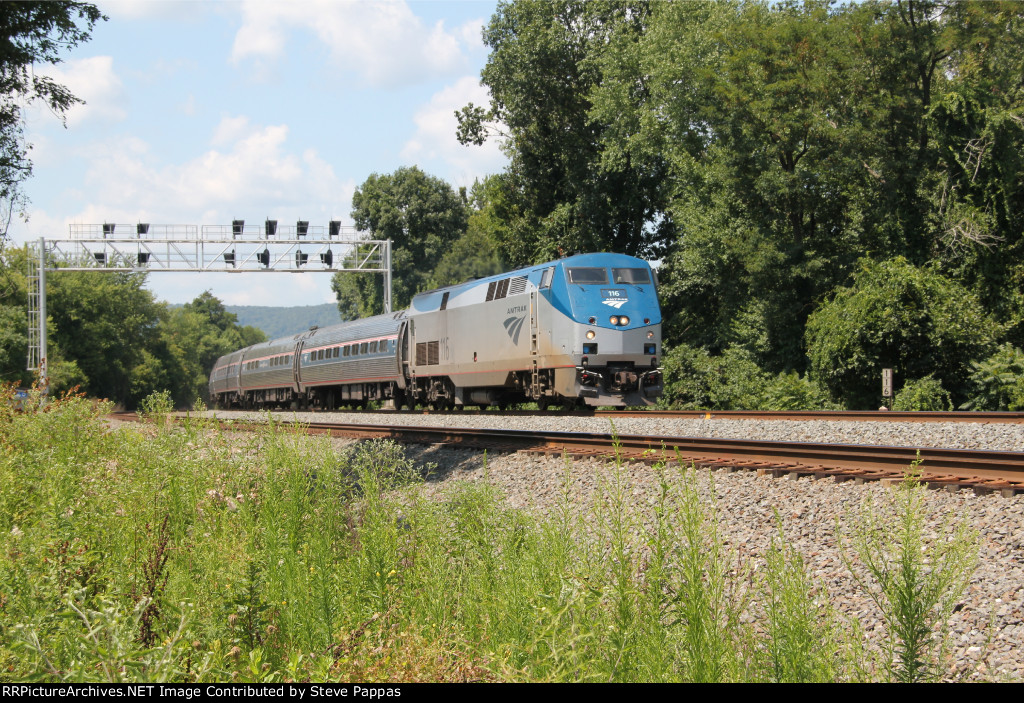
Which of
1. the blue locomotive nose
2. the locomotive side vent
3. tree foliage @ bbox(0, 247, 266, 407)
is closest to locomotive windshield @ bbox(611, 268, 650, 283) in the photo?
the blue locomotive nose

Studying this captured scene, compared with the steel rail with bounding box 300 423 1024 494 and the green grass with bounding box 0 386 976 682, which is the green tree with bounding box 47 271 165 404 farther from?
the green grass with bounding box 0 386 976 682

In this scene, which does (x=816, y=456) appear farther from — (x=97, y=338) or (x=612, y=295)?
(x=97, y=338)

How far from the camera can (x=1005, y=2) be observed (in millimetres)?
25219

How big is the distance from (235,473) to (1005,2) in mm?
26067

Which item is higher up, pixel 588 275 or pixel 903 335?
pixel 588 275

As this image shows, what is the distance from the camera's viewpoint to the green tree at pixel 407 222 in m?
72.8

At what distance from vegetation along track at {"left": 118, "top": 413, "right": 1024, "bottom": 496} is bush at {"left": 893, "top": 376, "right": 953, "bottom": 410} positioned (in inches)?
455

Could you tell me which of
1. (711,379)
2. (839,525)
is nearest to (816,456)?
(839,525)

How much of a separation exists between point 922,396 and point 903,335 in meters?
1.97

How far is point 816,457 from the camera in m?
9.75

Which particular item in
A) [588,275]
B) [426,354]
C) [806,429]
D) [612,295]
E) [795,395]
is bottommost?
[806,429]

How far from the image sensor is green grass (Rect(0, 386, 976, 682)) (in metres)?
4.28
